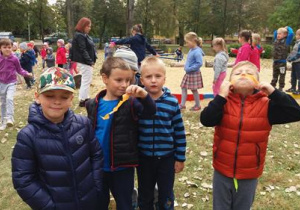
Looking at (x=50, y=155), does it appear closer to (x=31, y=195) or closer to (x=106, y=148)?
(x=31, y=195)

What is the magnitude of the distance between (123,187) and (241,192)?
1.02 meters

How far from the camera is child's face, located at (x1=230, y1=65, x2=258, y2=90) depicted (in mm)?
2324

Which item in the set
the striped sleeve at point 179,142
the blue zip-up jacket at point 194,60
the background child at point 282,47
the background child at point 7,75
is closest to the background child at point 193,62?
the blue zip-up jacket at point 194,60

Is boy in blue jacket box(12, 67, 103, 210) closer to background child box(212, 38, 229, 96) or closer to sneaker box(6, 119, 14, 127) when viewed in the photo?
sneaker box(6, 119, 14, 127)

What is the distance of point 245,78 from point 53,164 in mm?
1613

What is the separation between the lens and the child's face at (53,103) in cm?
208

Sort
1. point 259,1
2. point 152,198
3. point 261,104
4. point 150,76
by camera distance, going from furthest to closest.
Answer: point 259,1
point 152,198
point 150,76
point 261,104

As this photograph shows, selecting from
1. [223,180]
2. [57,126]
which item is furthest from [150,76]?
[223,180]

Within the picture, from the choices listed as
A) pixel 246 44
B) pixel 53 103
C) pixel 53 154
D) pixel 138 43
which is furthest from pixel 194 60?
pixel 53 154

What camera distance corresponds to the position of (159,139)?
8.50 ft

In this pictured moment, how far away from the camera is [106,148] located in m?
2.46

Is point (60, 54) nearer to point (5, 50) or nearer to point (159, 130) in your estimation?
point (5, 50)

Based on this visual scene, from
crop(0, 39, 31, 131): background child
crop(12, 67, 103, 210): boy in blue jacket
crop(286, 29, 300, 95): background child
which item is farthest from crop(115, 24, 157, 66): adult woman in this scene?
crop(12, 67, 103, 210): boy in blue jacket

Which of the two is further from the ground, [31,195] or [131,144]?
[131,144]
